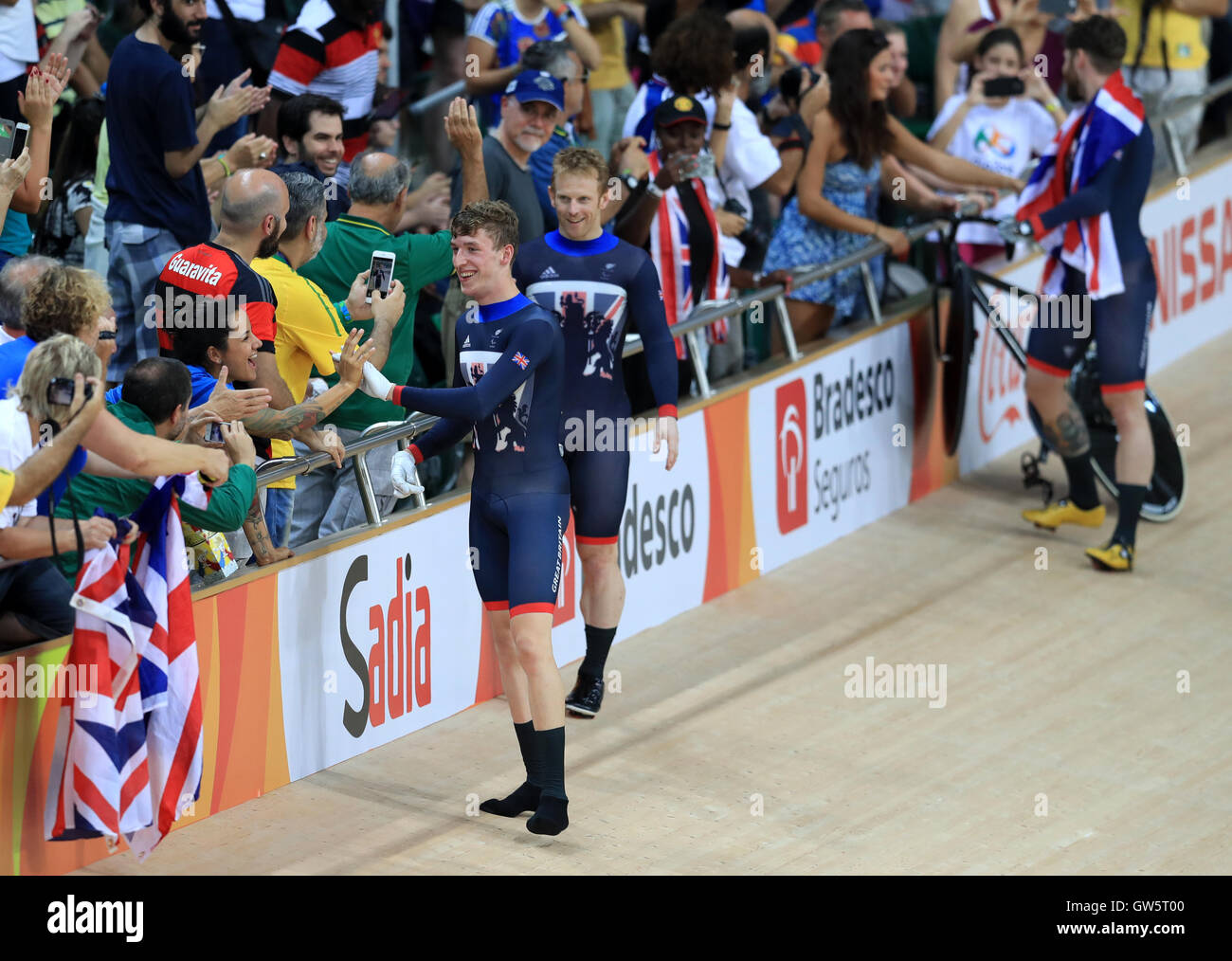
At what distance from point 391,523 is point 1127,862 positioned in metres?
2.92

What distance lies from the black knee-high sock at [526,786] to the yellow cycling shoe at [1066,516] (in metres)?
3.96

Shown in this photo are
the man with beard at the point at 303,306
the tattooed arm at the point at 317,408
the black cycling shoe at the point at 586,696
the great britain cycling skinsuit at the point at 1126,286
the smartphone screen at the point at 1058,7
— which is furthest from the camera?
the smartphone screen at the point at 1058,7

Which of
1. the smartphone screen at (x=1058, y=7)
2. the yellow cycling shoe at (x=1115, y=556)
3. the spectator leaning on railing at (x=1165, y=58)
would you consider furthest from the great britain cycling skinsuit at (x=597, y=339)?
the smartphone screen at (x=1058, y=7)

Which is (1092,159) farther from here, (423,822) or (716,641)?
(423,822)

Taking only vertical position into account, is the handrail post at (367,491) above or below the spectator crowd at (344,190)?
below

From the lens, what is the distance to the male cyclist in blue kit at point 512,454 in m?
5.98

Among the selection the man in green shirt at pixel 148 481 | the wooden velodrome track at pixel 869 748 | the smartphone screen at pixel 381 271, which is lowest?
the wooden velodrome track at pixel 869 748

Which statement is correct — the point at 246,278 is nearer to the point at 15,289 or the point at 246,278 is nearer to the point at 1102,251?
the point at 15,289

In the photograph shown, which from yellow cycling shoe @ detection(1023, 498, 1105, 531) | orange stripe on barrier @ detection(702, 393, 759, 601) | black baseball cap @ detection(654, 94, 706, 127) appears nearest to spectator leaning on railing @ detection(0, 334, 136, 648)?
black baseball cap @ detection(654, 94, 706, 127)

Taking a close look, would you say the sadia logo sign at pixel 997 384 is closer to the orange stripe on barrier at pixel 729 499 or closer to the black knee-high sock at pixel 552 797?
the orange stripe on barrier at pixel 729 499

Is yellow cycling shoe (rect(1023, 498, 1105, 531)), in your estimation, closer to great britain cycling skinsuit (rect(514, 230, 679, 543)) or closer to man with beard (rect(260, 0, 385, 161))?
great britain cycling skinsuit (rect(514, 230, 679, 543))

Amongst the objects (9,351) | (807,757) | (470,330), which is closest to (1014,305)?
(807,757)

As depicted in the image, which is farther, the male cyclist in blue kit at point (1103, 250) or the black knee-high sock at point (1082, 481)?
the black knee-high sock at point (1082, 481)

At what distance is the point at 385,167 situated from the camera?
6984 millimetres
